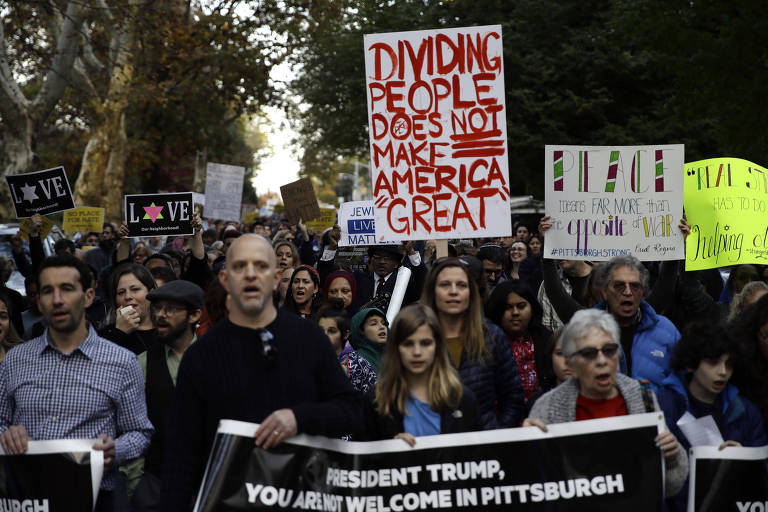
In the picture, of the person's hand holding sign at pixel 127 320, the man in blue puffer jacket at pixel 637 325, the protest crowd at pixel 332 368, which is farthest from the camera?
the person's hand holding sign at pixel 127 320

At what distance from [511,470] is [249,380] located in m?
1.18

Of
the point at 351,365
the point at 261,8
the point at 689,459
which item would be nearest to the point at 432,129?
the point at 351,365

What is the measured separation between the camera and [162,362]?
5.41 m

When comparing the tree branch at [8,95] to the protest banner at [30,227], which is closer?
the protest banner at [30,227]

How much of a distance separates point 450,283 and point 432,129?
2.36 metres

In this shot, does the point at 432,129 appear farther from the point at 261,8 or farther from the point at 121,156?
the point at 121,156

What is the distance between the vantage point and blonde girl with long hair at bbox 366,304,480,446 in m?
4.41

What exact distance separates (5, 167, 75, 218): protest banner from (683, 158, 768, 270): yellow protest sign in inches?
267

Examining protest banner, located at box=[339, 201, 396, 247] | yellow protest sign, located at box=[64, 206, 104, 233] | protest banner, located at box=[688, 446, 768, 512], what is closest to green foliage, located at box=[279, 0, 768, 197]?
yellow protest sign, located at box=[64, 206, 104, 233]

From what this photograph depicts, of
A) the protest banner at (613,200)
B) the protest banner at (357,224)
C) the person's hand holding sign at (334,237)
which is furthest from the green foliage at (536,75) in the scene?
the protest banner at (613,200)

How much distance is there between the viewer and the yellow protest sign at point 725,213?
307 inches

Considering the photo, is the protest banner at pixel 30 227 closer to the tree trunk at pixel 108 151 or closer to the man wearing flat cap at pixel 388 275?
the man wearing flat cap at pixel 388 275

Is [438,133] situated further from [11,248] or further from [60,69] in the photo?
[60,69]

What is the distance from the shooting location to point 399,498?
430 cm
